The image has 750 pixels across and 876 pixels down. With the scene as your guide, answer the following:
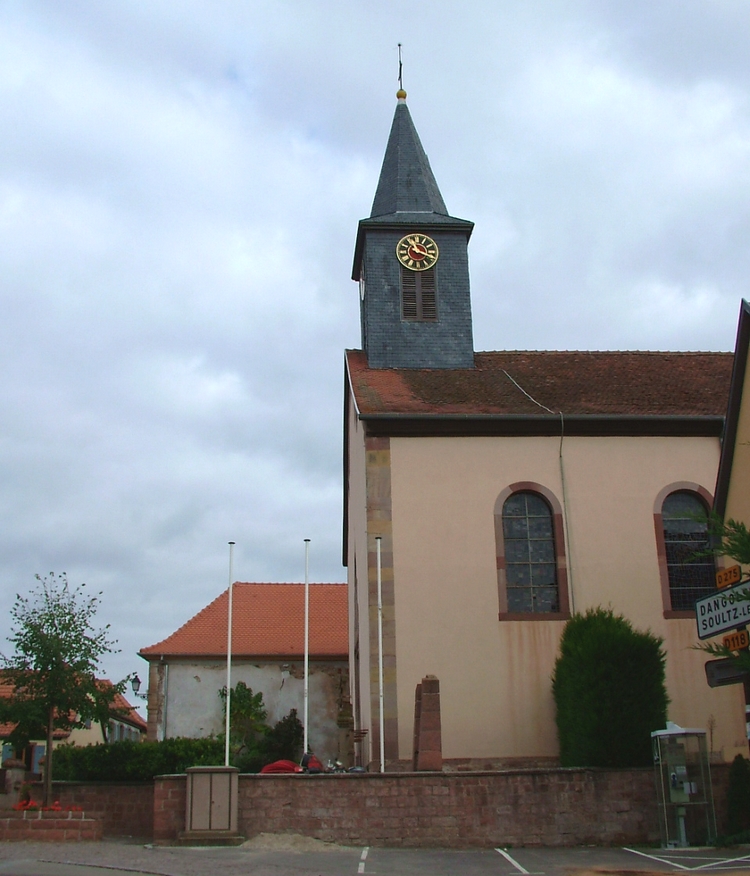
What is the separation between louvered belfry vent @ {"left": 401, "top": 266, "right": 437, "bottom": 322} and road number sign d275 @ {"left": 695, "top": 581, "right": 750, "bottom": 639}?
13.8 metres

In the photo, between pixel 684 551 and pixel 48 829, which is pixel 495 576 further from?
pixel 48 829

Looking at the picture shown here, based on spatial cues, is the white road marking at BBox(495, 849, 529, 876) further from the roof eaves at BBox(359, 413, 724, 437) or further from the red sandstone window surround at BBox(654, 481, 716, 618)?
the roof eaves at BBox(359, 413, 724, 437)

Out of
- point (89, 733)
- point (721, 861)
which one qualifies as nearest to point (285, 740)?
point (721, 861)

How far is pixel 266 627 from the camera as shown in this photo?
107 feet

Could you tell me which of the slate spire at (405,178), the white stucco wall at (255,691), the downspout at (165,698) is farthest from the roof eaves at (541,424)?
the downspout at (165,698)

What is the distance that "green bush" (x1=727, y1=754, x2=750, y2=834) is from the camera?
571 inches

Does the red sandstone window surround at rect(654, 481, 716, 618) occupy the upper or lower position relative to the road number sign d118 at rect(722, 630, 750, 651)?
upper

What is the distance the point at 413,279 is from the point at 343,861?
48.2ft

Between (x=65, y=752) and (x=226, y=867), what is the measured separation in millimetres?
12659

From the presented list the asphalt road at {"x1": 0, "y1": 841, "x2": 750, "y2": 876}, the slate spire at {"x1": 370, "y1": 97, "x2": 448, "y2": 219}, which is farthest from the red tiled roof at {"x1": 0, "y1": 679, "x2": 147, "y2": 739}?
the slate spire at {"x1": 370, "y1": 97, "x2": 448, "y2": 219}

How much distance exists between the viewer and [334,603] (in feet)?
116

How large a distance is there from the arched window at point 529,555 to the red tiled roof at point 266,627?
1282 centimetres

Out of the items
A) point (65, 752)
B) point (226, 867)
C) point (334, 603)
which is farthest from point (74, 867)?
point (334, 603)

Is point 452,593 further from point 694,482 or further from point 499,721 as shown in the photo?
point 694,482
